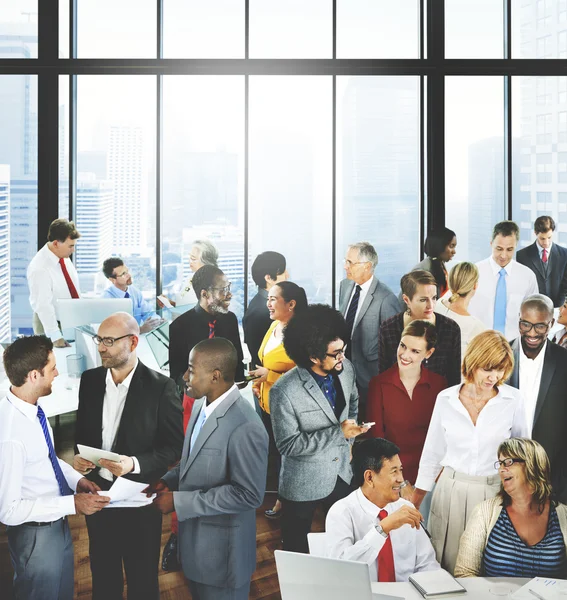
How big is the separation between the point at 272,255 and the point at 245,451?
2075 millimetres

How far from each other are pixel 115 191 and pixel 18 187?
2.61 ft

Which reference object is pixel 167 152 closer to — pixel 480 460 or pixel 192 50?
pixel 192 50

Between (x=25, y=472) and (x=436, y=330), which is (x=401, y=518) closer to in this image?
(x=436, y=330)

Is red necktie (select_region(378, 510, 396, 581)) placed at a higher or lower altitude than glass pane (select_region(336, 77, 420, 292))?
lower

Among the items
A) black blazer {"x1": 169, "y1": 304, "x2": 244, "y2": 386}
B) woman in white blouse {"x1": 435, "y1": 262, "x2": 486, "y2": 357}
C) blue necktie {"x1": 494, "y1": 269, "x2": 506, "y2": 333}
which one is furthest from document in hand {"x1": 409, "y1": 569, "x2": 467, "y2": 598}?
blue necktie {"x1": 494, "y1": 269, "x2": 506, "y2": 333}

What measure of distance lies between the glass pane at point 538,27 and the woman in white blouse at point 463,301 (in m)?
2.07

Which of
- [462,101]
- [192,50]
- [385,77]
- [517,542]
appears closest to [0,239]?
[192,50]

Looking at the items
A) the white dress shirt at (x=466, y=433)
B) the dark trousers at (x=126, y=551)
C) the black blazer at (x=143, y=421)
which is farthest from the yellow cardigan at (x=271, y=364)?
the dark trousers at (x=126, y=551)

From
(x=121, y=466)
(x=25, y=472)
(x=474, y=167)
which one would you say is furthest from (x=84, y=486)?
(x=474, y=167)

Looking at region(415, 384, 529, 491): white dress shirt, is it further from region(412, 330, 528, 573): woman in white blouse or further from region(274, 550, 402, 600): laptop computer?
region(274, 550, 402, 600): laptop computer

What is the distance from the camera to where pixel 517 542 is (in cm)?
384

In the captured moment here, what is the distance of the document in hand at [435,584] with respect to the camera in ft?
10.9

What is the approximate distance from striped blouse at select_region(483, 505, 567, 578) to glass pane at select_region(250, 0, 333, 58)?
4176mm

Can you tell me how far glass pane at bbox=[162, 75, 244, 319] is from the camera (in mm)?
6305
